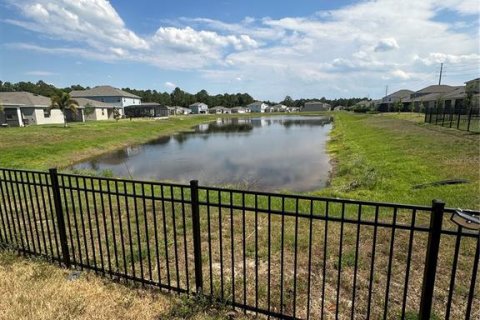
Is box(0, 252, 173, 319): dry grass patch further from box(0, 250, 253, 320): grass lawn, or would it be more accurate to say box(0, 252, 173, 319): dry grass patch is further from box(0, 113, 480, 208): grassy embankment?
box(0, 113, 480, 208): grassy embankment

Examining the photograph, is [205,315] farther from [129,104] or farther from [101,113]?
[129,104]

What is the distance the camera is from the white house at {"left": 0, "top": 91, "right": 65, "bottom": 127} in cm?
3528

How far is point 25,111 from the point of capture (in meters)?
37.3

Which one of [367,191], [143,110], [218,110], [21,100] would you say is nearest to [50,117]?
[21,100]

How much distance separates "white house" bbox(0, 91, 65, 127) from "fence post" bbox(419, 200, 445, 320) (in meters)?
41.7

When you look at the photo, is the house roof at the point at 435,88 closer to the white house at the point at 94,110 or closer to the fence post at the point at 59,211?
the white house at the point at 94,110

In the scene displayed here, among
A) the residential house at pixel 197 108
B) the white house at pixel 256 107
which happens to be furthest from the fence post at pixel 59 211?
the white house at pixel 256 107

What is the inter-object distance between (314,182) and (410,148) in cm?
654

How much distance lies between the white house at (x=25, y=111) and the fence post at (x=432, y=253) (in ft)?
137

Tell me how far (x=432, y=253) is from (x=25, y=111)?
44.7 meters

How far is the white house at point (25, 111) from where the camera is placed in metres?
35.3

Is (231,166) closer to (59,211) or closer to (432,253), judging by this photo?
(59,211)

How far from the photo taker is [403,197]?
27.7 feet

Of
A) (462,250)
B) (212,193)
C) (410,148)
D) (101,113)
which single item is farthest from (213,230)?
(101,113)
